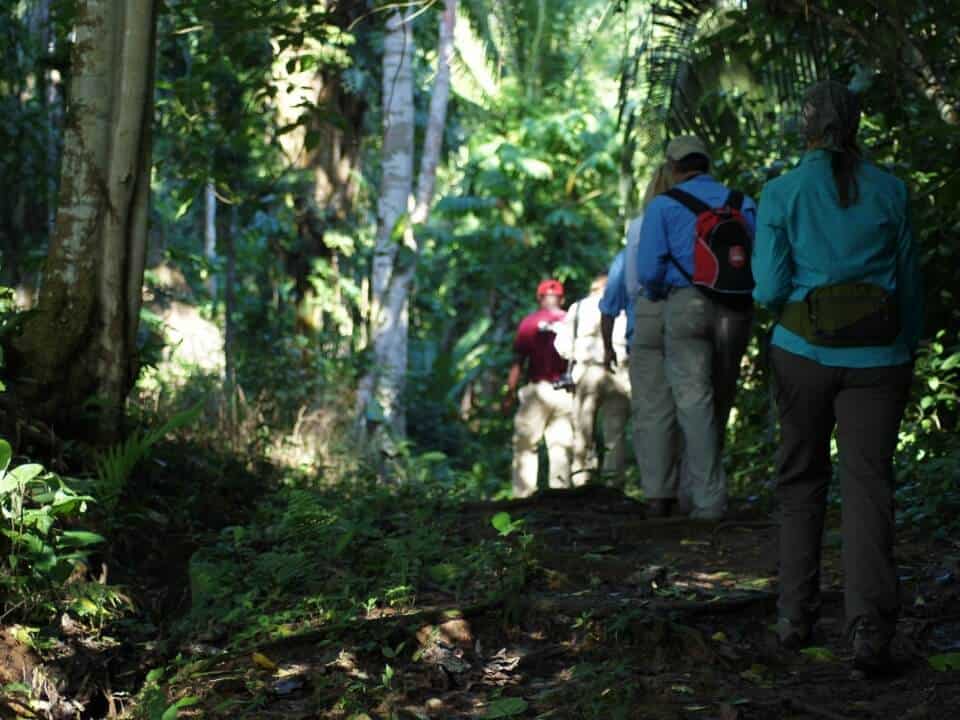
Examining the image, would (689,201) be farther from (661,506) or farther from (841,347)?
(841,347)

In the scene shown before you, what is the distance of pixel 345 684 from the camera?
4777mm

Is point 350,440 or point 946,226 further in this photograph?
point 350,440

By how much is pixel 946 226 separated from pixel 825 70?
1.89m

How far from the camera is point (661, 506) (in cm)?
823

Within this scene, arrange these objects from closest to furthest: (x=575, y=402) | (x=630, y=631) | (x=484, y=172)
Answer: (x=630, y=631) < (x=575, y=402) < (x=484, y=172)

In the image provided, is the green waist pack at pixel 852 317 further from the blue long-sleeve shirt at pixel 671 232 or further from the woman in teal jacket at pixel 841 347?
the blue long-sleeve shirt at pixel 671 232

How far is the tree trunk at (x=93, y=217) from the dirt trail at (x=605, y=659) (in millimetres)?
2507

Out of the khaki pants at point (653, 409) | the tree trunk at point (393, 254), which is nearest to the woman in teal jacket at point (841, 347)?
the khaki pants at point (653, 409)

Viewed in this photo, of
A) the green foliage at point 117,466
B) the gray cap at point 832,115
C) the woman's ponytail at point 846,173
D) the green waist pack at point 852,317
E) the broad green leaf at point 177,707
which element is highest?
the gray cap at point 832,115

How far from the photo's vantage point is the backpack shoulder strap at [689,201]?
7629 millimetres

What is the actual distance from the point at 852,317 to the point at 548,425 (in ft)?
25.4

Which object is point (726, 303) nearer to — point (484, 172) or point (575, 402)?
point (575, 402)

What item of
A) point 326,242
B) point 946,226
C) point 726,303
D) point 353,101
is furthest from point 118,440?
point 353,101

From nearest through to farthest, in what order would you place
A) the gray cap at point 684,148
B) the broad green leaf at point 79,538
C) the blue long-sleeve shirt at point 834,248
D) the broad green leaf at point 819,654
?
the blue long-sleeve shirt at point 834,248 → the broad green leaf at point 819,654 → the broad green leaf at point 79,538 → the gray cap at point 684,148
